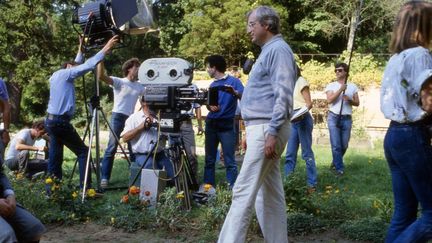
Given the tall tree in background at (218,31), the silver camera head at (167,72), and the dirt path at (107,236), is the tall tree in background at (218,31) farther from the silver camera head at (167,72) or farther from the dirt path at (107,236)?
the dirt path at (107,236)

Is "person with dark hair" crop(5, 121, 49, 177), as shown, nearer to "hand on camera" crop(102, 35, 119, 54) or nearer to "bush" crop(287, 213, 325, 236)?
"hand on camera" crop(102, 35, 119, 54)

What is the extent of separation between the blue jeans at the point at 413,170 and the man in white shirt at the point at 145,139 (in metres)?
3.01

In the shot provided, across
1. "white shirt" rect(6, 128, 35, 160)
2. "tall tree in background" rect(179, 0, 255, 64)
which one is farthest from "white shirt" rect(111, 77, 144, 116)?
"tall tree in background" rect(179, 0, 255, 64)

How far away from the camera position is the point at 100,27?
18.1 feet

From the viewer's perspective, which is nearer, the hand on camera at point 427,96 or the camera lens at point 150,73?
the hand on camera at point 427,96

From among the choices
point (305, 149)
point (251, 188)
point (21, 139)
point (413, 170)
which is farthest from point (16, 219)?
point (21, 139)

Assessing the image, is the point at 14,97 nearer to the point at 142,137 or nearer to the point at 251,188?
the point at 142,137

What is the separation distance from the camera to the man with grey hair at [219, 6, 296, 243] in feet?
11.2

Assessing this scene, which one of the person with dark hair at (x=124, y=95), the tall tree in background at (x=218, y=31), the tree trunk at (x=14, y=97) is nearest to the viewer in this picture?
the person with dark hair at (x=124, y=95)

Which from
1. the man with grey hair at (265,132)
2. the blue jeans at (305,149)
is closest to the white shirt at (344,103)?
the blue jeans at (305,149)

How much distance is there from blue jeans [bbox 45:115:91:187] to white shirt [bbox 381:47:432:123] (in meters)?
3.76

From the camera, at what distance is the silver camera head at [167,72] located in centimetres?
529

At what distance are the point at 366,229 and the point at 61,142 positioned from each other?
3.37 meters

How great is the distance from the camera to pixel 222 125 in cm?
615
